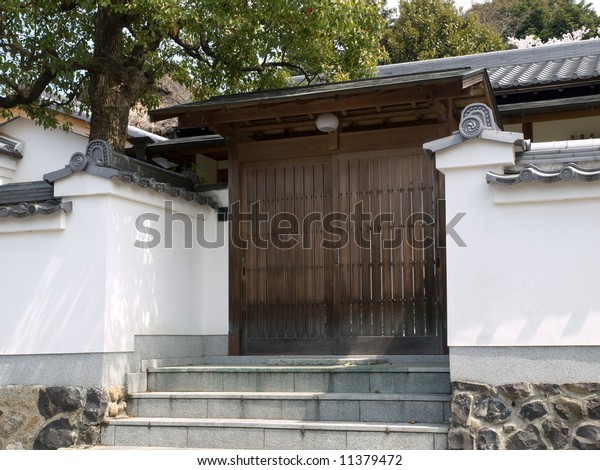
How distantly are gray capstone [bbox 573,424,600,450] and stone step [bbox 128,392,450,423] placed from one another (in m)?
1.19

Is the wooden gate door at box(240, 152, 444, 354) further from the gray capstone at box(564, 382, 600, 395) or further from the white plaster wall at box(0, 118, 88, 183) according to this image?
the white plaster wall at box(0, 118, 88, 183)

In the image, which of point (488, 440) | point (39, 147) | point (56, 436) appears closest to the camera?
point (488, 440)

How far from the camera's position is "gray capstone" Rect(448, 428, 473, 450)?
6.83 meters

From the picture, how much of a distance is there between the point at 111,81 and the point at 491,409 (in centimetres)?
625

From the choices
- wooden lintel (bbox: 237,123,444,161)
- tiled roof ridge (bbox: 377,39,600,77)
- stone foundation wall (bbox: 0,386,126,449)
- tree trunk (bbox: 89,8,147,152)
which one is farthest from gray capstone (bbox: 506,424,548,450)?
tiled roof ridge (bbox: 377,39,600,77)

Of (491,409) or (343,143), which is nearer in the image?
(491,409)

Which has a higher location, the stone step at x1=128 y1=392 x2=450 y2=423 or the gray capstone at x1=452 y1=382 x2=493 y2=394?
the gray capstone at x1=452 y1=382 x2=493 y2=394

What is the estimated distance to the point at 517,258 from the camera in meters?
6.98

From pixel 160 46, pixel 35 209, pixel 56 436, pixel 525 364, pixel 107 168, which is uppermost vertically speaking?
pixel 160 46

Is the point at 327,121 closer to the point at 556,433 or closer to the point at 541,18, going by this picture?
the point at 556,433

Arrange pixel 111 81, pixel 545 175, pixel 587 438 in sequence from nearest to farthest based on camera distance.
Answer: pixel 587 438 < pixel 545 175 < pixel 111 81

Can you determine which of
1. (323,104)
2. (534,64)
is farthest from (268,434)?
(534,64)

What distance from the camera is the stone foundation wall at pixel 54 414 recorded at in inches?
314
